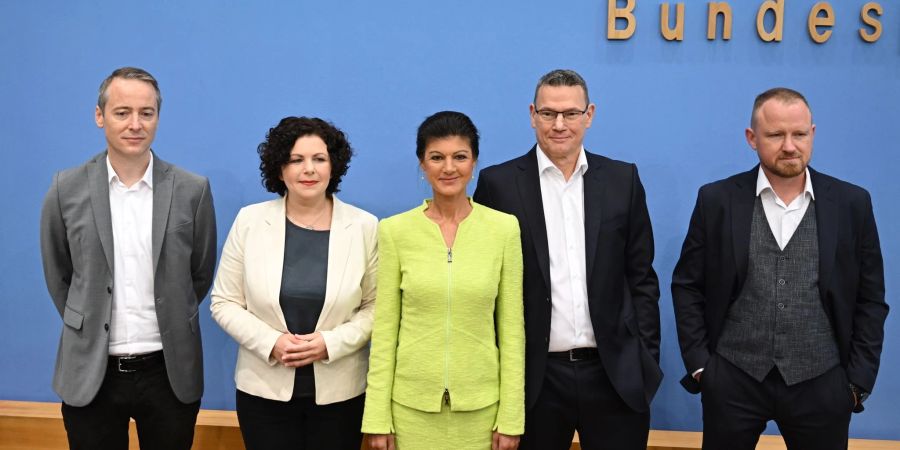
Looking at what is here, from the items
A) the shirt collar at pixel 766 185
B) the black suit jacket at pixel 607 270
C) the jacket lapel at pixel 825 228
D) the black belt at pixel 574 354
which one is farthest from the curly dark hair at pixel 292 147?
the jacket lapel at pixel 825 228

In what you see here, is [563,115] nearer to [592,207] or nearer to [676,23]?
[592,207]

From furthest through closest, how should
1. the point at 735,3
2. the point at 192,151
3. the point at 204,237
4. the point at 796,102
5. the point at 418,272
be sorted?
the point at 192,151
the point at 735,3
the point at 204,237
the point at 796,102
the point at 418,272

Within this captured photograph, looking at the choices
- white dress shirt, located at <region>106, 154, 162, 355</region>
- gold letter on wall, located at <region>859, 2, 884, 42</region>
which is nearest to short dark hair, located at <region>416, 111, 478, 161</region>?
white dress shirt, located at <region>106, 154, 162, 355</region>

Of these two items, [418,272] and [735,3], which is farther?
[735,3]

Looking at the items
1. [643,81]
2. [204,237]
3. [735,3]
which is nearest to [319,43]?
[204,237]

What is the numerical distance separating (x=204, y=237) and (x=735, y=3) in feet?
7.02

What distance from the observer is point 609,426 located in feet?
7.32

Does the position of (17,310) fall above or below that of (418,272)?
below

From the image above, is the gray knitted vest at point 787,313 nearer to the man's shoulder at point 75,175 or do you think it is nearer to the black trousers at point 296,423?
the black trousers at point 296,423

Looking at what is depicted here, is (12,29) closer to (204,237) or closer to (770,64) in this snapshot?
(204,237)

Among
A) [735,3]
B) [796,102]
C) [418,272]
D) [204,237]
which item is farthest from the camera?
[735,3]

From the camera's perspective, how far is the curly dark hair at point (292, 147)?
228 cm

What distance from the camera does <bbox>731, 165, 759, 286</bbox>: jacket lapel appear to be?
2.26 m

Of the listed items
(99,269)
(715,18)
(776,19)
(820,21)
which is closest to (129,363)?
(99,269)
